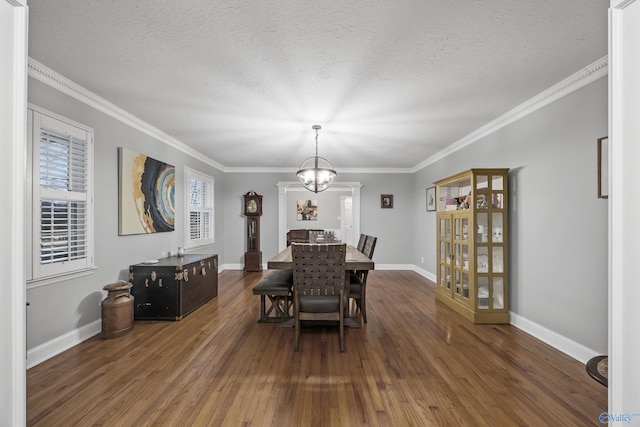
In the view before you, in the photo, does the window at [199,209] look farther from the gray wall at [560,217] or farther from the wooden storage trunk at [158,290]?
the gray wall at [560,217]

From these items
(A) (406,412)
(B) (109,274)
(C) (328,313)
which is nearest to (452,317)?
(C) (328,313)

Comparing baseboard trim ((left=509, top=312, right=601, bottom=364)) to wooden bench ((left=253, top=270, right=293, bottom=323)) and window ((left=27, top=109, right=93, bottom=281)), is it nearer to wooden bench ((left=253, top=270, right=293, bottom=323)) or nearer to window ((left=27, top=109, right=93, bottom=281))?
wooden bench ((left=253, top=270, right=293, bottom=323))

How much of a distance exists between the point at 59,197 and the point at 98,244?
0.66 m

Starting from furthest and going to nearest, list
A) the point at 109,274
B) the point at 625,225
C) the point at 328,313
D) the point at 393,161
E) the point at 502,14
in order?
1. the point at 393,161
2. the point at 109,274
3. the point at 328,313
4. the point at 502,14
5. the point at 625,225

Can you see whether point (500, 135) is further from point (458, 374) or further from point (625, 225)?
point (625, 225)

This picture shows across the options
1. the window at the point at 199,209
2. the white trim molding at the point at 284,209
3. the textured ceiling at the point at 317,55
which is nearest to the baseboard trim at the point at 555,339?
the textured ceiling at the point at 317,55

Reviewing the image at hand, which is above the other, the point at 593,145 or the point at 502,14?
the point at 502,14

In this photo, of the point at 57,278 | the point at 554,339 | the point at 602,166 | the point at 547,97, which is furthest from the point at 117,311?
the point at 547,97

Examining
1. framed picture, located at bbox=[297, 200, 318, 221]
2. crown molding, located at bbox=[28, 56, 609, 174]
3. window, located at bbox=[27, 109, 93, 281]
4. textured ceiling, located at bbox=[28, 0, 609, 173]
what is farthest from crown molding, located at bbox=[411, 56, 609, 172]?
framed picture, located at bbox=[297, 200, 318, 221]

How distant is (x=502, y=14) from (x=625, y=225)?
5.05 feet

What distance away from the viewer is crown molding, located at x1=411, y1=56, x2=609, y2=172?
233 cm

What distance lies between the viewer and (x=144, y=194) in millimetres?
3736

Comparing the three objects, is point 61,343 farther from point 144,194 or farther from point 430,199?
point 430,199

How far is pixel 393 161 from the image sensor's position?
6051 mm
